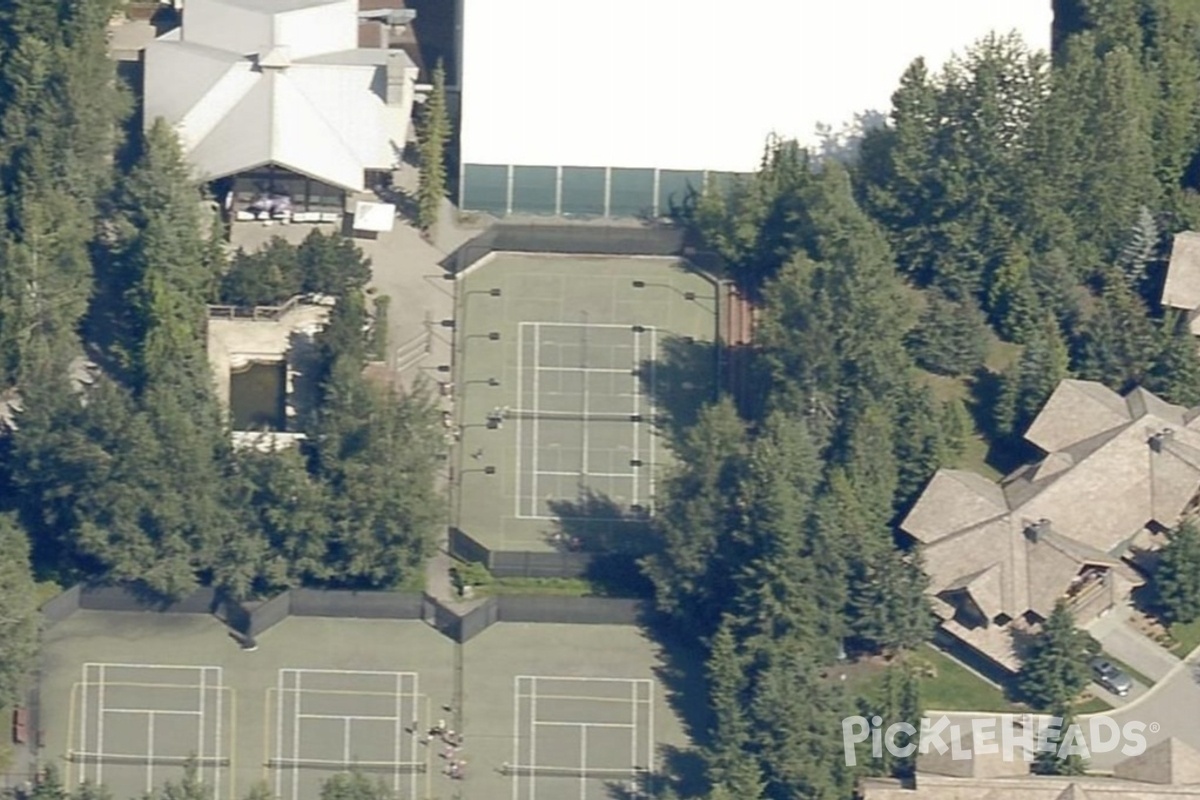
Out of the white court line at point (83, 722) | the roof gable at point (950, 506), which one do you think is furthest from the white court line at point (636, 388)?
the white court line at point (83, 722)

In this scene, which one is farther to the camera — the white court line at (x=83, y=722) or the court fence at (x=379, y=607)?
the court fence at (x=379, y=607)

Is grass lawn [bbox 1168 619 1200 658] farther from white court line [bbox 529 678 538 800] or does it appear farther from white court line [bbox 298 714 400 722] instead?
white court line [bbox 298 714 400 722]

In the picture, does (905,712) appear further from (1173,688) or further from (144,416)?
(144,416)

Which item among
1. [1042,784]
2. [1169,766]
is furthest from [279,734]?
[1169,766]

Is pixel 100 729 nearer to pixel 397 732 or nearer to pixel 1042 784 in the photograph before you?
pixel 397 732

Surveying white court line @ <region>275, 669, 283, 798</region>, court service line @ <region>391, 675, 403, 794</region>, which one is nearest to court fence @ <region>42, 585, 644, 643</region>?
white court line @ <region>275, 669, 283, 798</region>

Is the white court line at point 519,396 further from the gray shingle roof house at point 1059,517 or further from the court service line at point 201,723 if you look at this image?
the gray shingle roof house at point 1059,517

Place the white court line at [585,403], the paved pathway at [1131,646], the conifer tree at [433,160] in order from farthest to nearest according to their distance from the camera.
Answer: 1. the conifer tree at [433,160]
2. the white court line at [585,403]
3. the paved pathway at [1131,646]
